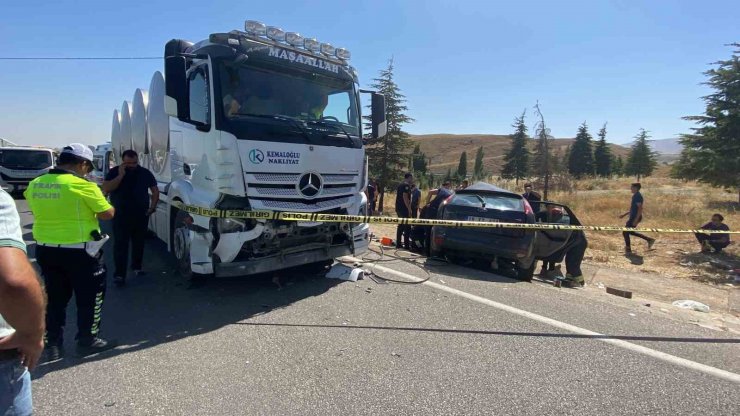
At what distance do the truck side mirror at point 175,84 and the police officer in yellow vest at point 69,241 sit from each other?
4.48 feet

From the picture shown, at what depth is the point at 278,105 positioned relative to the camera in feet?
16.5

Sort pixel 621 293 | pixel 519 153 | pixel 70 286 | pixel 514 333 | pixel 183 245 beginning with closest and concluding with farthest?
pixel 70 286 < pixel 514 333 < pixel 183 245 < pixel 621 293 < pixel 519 153

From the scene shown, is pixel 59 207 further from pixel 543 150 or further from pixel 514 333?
pixel 543 150

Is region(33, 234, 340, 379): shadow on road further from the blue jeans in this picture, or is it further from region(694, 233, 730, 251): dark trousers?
region(694, 233, 730, 251): dark trousers

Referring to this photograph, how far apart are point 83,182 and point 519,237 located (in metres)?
5.78

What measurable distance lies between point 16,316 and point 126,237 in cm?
456

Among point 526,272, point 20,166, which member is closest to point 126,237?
point 526,272

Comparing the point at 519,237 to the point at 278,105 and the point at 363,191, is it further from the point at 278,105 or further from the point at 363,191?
the point at 278,105

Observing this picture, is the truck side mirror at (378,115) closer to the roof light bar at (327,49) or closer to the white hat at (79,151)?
the roof light bar at (327,49)

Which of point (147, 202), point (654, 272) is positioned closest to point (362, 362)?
point (147, 202)

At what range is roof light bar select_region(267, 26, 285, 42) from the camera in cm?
511

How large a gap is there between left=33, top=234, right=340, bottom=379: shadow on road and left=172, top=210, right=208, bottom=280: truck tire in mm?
187

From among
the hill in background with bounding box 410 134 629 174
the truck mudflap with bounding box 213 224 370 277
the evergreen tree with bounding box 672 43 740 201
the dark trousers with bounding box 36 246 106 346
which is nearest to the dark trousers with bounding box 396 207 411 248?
the truck mudflap with bounding box 213 224 370 277

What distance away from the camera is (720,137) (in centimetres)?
2186
